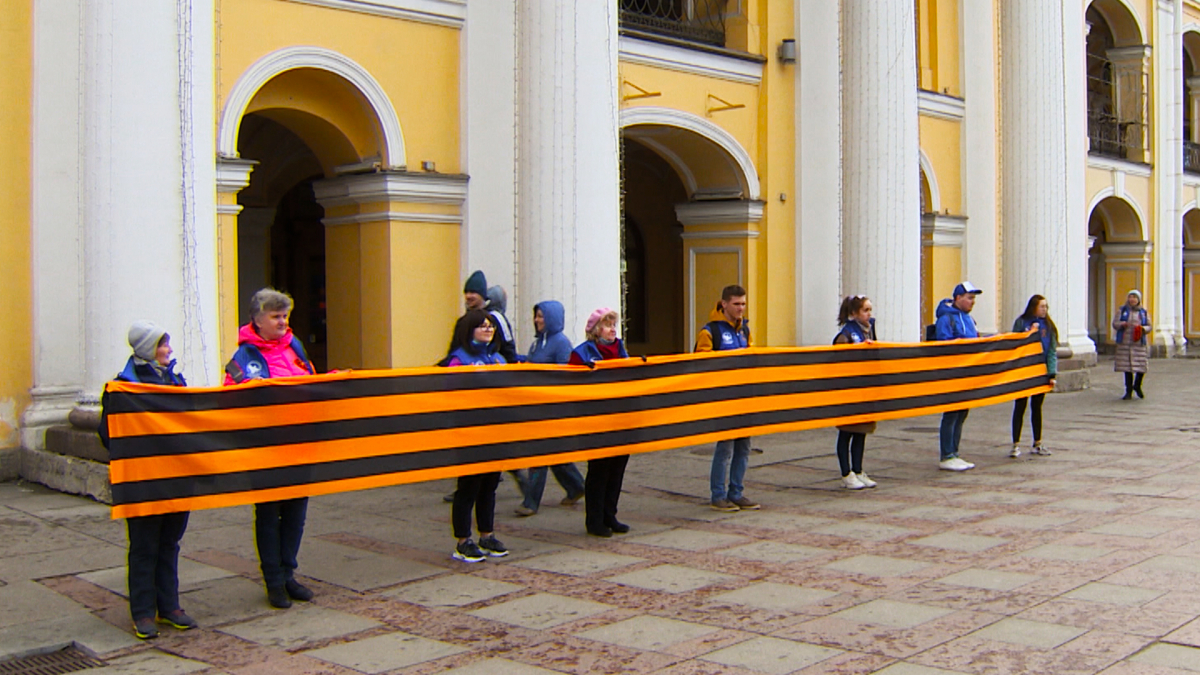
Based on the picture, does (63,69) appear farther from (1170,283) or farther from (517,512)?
(1170,283)

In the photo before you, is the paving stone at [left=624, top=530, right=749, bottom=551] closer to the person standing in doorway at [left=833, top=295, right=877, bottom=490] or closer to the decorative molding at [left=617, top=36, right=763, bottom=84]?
the person standing in doorway at [left=833, top=295, right=877, bottom=490]

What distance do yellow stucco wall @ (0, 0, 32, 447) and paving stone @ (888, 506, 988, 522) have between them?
24.2ft

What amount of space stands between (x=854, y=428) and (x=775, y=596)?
3.83m

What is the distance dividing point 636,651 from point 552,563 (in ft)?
6.50

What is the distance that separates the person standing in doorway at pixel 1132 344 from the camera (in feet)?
58.9

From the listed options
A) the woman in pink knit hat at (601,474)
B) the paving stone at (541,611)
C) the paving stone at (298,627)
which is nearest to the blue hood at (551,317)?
the woman in pink knit hat at (601,474)

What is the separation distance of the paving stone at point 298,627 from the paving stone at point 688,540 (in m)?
2.42

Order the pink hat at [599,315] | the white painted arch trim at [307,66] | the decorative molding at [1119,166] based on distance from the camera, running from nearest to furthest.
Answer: the pink hat at [599,315] < the white painted arch trim at [307,66] < the decorative molding at [1119,166]

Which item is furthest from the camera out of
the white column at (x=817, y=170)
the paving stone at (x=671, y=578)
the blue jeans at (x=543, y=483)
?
the white column at (x=817, y=170)

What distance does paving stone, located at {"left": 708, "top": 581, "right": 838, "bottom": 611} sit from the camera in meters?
6.35

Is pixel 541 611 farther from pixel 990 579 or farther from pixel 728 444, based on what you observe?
pixel 728 444

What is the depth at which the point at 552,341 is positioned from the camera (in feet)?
29.5

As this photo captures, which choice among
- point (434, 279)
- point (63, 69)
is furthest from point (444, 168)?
point (63, 69)

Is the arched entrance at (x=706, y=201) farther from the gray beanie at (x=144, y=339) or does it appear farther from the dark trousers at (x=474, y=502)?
the gray beanie at (x=144, y=339)
